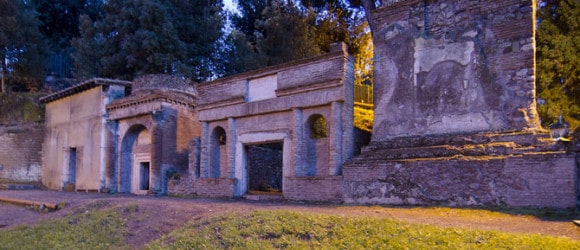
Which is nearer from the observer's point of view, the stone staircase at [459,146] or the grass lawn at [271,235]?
the grass lawn at [271,235]

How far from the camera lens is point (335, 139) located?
14586 mm

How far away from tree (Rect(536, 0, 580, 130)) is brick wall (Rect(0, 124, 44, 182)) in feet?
83.1

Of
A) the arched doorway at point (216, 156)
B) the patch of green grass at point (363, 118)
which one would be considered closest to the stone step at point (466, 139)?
the patch of green grass at point (363, 118)

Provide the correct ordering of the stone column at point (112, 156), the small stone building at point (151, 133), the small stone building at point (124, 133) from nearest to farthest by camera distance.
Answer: the small stone building at point (151, 133) → the small stone building at point (124, 133) → the stone column at point (112, 156)

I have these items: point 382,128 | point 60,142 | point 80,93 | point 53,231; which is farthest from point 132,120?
point 382,128

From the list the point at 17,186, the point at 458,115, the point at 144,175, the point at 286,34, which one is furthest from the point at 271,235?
the point at 17,186

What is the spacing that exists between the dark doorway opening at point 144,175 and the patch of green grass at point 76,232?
27.6ft

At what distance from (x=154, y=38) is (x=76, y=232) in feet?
54.4

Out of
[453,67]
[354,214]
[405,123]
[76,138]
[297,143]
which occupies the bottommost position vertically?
[354,214]

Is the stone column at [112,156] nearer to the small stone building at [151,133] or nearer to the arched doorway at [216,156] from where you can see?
the small stone building at [151,133]

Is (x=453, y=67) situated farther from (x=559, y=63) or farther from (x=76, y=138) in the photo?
(x=76, y=138)

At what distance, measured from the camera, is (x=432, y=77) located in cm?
1349

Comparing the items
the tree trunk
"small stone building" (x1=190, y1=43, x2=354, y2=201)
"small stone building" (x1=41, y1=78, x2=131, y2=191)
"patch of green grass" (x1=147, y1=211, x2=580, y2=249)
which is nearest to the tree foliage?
"small stone building" (x1=41, y1=78, x2=131, y2=191)

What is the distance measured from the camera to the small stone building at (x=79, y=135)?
23000 millimetres
